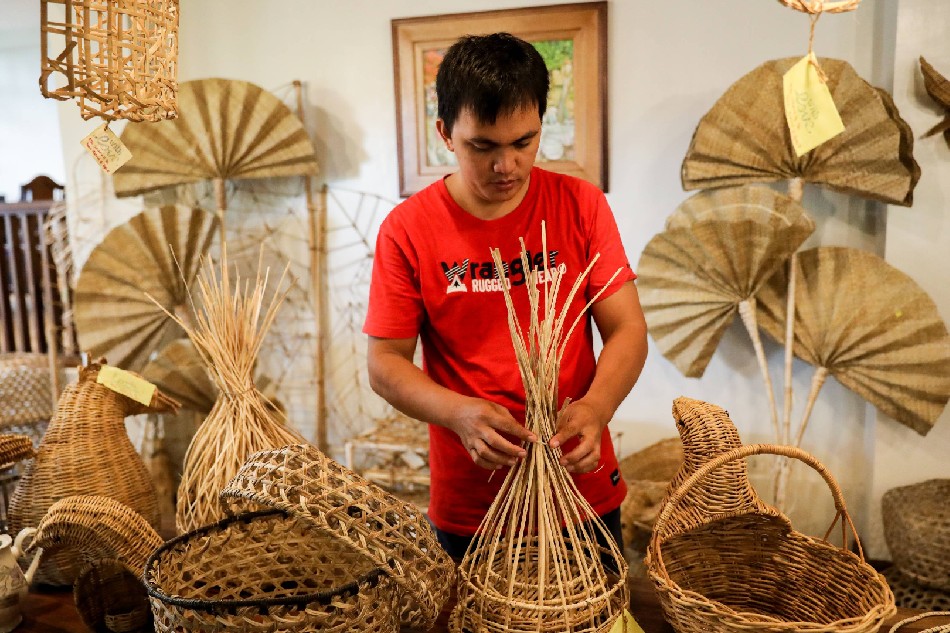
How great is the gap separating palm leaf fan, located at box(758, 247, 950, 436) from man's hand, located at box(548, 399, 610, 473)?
63.1 inches

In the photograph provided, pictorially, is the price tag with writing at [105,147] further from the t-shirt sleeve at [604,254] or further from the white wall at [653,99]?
the white wall at [653,99]

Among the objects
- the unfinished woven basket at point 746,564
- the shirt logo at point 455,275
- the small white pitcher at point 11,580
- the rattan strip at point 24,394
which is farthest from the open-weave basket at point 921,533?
the rattan strip at point 24,394

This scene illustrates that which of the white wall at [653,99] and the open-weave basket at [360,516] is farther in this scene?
the white wall at [653,99]

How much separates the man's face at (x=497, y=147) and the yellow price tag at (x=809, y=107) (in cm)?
81

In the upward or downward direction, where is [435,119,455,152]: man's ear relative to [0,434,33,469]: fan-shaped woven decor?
upward

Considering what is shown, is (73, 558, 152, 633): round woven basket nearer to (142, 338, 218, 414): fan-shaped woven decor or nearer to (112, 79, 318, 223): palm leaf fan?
(142, 338, 218, 414): fan-shaped woven decor

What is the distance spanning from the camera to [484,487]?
1.38 metres

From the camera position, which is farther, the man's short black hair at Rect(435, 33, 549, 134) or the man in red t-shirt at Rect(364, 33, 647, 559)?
the man in red t-shirt at Rect(364, 33, 647, 559)

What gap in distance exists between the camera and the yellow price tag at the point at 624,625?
3.10 ft

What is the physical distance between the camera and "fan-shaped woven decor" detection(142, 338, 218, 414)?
111 inches

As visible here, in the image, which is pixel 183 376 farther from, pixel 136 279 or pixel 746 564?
pixel 746 564

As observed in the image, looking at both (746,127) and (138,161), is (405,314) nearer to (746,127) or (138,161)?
(746,127)

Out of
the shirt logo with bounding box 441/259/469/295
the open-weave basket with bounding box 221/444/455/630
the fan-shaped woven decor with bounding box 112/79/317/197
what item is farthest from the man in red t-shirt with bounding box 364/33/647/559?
the fan-shaped woven decor with bounding box 112/79/317/197

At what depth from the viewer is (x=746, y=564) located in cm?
123
